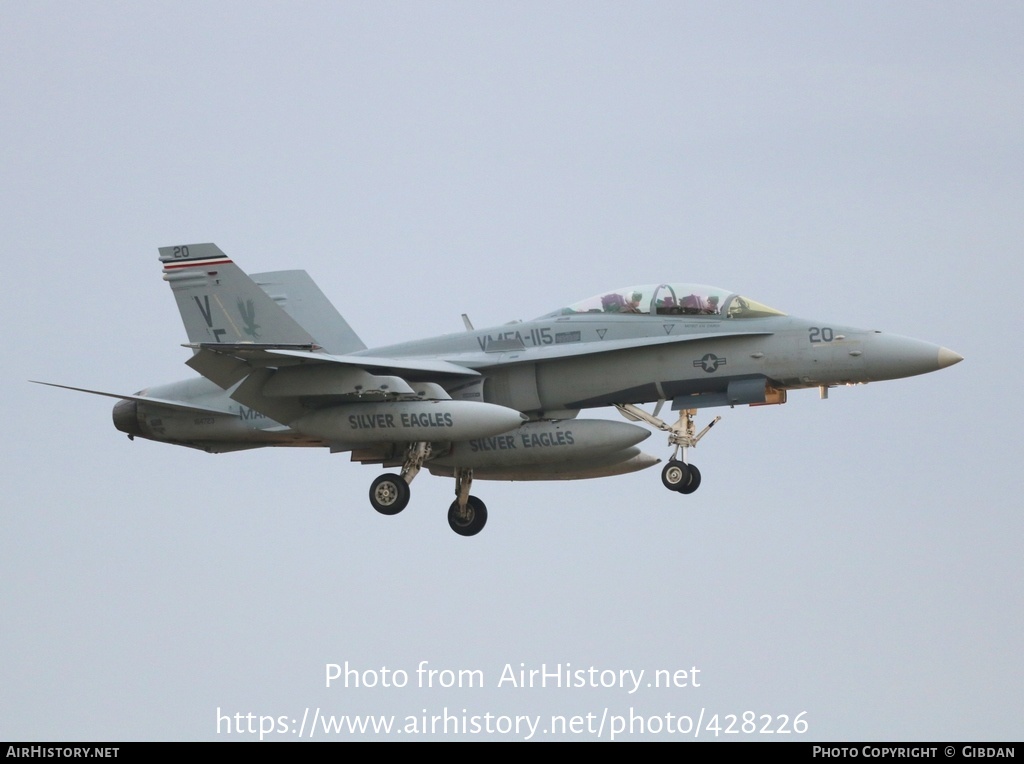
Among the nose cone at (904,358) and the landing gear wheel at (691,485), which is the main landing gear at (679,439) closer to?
the landing gear wheel at (691,485)

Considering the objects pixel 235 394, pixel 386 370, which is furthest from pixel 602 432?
pixel 235 394

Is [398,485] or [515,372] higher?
[515,372]

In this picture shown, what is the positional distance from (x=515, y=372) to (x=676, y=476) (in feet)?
8.90

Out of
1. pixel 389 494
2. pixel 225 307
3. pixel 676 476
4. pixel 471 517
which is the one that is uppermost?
pixel 225 307

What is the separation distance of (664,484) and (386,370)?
394cm

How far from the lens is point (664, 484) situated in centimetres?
2383

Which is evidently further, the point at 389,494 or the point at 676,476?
the point at 389,494

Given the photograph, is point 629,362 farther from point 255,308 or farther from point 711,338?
point 255,308

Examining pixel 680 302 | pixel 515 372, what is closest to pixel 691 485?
pixel 680 302

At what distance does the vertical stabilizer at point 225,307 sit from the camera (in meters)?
24.5

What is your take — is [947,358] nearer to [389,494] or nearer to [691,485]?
[691,485]

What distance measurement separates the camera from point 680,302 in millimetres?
24234

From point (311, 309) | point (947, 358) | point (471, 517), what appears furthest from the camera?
point (311, 309)

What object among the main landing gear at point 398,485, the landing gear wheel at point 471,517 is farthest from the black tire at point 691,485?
the landing gear wheel at point 471,517
